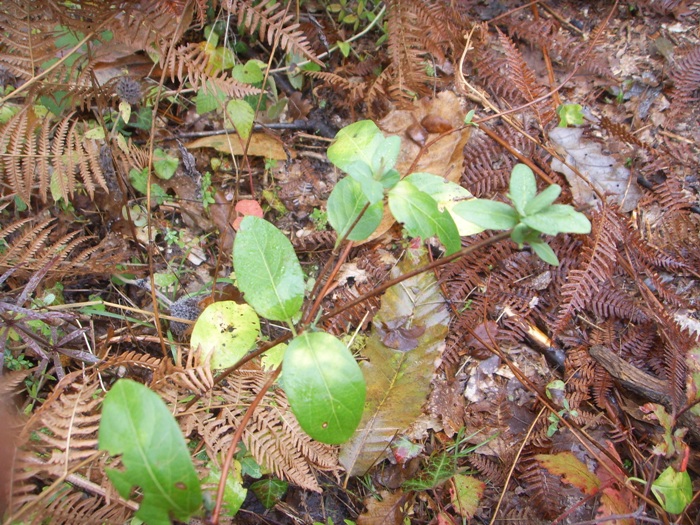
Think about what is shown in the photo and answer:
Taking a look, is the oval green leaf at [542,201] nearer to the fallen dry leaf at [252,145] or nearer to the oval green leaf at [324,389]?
the oval green leaf at [324,389]

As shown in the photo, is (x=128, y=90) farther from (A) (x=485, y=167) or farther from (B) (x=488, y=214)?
(B) (x=488, y=214)

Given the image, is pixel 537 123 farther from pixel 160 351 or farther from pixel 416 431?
pixel 160 351

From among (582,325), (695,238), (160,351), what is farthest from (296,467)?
(695,238)

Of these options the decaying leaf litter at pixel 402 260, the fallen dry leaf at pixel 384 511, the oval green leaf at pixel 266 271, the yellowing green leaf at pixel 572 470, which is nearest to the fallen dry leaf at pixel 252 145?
the decaying leaf litter at pixel 402 260

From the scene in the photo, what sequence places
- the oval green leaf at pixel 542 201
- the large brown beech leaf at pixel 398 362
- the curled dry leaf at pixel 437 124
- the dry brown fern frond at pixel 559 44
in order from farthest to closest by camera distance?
the dry brown fern frond at pixel 559 44 < the curled dry leaf at pixel 437 124 < the large brown beech leaf at pixel 398 362 < the oval green leaf at pixel 542 201

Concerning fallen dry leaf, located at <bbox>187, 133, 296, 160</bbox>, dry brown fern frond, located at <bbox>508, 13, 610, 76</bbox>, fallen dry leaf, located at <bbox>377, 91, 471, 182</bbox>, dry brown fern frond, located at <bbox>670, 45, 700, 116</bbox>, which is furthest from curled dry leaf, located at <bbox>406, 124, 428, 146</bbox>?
dry brown fern frond, located at <bbox>670, 45, 700, 116</bbox>

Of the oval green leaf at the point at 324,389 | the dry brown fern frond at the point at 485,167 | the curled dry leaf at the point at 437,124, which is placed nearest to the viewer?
the oval green leaf at the point at 324,389
